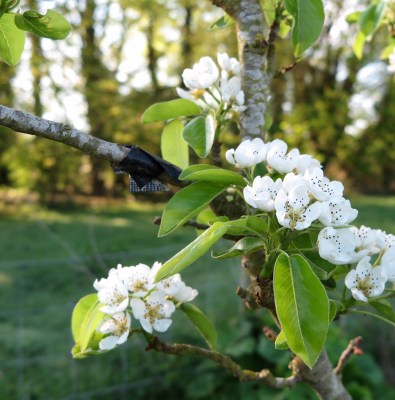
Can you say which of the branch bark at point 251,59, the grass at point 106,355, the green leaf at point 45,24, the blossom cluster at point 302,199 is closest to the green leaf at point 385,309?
the blossom cluster at point 302,199

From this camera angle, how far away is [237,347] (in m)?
3.03

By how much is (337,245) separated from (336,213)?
0.04m

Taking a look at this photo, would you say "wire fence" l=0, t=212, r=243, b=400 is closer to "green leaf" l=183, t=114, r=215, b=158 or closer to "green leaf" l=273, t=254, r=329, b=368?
"green leaf" l=183, t=114, r=215, b=158

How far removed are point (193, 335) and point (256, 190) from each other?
2793 mm

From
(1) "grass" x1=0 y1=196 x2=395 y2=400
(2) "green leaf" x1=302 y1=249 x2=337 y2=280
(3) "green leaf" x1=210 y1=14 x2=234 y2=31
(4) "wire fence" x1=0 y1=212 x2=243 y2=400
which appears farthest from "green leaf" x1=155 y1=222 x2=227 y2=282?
(4) "wire fence" x1=0 y1=212 x2=243 y2=400

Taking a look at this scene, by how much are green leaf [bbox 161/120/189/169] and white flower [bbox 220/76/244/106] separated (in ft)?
0.35

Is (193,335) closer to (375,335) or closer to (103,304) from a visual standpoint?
(375,335)

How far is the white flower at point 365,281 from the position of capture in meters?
0.82

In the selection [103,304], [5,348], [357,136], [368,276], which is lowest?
[357,136]

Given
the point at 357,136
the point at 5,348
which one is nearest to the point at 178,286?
the point at 5,348

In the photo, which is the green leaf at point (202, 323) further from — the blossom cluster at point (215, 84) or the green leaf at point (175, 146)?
the blossom cluster at point (215, 84)

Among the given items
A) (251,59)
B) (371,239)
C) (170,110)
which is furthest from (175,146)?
(371,239)

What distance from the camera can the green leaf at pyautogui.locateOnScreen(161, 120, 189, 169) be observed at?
1.09 meters

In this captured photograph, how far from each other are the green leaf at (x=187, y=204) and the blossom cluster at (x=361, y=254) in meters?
0.18
